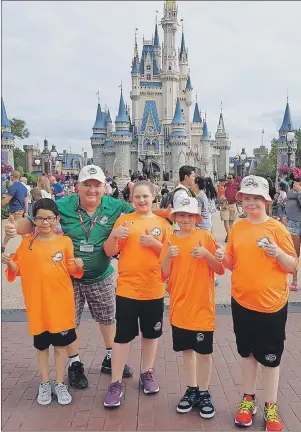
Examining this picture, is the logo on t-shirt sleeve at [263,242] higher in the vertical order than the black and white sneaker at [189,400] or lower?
higher

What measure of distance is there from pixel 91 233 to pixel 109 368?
4.23 feet

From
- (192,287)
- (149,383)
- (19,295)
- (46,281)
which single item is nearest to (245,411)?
(149,383)

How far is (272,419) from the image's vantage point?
107 inches

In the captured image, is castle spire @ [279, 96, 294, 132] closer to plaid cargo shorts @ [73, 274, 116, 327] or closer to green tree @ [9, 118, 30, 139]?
green tree @ [9, 118, 30, 139]

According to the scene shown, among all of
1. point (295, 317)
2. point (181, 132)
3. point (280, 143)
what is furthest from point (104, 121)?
point (295, 317)

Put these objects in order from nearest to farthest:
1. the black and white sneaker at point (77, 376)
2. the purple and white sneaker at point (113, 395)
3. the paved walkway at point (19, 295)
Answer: the purple and white sneaker at point (113, 395), the black and white sneaker at point (77, 376), the paved walkway at point (19, 295)

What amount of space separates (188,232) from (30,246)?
1.17m

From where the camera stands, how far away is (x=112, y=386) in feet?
9.98

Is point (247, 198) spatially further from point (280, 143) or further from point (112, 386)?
point (280, 143)

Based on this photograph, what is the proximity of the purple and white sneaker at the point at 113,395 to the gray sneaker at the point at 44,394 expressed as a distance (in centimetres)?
44

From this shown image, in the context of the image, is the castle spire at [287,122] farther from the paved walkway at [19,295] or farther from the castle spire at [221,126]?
the paved walkway at [19,295]

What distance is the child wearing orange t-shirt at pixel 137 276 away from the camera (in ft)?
9.80

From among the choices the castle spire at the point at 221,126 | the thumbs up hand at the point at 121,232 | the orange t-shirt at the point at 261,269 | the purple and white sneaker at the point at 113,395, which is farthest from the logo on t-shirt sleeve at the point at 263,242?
the castle spire at the point at 221,126

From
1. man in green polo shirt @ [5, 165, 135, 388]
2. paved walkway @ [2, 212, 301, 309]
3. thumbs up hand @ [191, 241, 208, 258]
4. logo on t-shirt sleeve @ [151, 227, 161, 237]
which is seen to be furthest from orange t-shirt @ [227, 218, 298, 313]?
paved walkway @ [2, 212, 301, 309]
